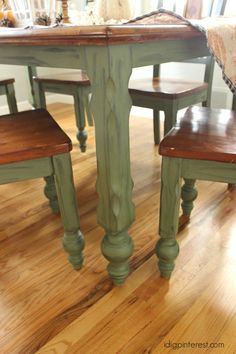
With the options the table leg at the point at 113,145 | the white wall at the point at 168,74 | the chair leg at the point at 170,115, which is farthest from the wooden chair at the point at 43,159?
the white wall at the point at 168,74

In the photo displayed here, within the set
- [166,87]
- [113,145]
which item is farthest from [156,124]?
[113,145]

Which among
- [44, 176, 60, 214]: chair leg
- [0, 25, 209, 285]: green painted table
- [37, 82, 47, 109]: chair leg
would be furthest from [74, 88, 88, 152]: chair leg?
[0, 25, 209, 285]: green painted table

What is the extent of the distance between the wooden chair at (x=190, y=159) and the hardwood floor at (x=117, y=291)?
124mm

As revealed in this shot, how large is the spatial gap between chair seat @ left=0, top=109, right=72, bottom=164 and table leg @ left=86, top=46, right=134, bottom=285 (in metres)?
0.14

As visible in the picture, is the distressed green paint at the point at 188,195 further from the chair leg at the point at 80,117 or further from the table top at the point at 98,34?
the chair leg at the point at 80,117

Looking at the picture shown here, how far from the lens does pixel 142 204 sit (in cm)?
145

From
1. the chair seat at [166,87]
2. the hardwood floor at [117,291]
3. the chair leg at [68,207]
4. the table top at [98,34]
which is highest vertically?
the table top at [98,34]

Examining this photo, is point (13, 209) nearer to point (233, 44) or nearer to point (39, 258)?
point (39, 258)

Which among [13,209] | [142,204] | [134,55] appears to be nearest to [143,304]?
[142,204]

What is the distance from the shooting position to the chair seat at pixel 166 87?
1.50 meters

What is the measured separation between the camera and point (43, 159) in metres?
0.81

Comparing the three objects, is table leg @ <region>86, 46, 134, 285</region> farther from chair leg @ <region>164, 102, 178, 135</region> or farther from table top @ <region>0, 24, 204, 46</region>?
chair leg @ <region>164, 102, 178, 135</region>

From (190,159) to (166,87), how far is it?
974 millimetres

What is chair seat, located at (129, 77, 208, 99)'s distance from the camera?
4.92 ft
